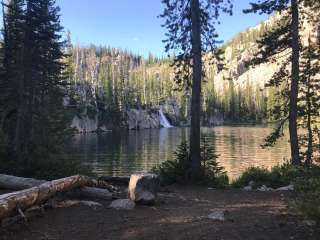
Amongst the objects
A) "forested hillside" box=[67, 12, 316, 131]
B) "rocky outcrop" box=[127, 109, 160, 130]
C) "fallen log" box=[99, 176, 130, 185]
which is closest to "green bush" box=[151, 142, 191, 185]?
"fallen log" box=[99, 176, 130, 185]

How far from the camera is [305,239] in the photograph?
623 centimetres

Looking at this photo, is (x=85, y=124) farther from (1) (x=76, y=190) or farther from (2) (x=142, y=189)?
(2) (x=142, y=189)

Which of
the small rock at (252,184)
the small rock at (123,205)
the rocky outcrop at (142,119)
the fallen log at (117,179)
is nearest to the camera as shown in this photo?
the small rock at (123,205)

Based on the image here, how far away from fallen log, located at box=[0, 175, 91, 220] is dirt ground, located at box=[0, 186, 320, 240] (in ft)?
1.06

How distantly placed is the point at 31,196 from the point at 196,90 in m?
9.20

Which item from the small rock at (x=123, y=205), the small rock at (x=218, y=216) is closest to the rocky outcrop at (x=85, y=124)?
the small rock at (x=123, y=205)

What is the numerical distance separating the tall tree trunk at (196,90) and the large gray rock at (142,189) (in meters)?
5.93

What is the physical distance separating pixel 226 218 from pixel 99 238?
8.55 feet

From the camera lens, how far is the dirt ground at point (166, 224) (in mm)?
6941

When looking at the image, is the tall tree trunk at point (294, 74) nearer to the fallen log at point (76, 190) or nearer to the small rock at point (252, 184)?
the small rock at point (252, 184)

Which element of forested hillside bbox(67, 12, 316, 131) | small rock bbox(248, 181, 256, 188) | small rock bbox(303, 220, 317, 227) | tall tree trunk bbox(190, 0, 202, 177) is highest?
forested hillside bbox(67, 12, 316, 131)

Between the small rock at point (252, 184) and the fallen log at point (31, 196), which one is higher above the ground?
the fallen log at point (31, 196)

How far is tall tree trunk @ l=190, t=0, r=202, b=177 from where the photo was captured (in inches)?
625

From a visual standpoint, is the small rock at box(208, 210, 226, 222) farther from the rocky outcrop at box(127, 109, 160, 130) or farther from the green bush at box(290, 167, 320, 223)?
the rocky outcrop at box(127, 109, 160, 130)
